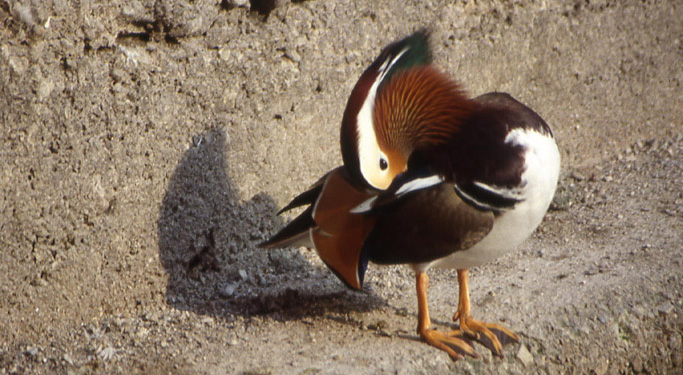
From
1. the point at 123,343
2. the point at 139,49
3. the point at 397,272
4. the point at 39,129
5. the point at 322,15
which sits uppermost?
the point at 322,15

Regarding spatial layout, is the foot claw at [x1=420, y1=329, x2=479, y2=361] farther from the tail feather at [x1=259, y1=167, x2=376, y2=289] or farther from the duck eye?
the duck eye

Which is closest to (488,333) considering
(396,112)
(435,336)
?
(435,336)

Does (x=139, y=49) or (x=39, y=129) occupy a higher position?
(x=139, y=49)

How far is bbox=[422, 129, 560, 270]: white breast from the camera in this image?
231cm

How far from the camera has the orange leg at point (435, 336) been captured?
255 centimetres

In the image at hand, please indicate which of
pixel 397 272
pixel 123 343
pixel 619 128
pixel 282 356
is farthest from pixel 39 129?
pixel 619 128

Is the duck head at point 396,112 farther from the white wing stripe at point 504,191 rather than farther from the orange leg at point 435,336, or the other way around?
the orange leg at point 435,336

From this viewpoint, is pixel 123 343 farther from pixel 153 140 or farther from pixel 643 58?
pixel 643 58

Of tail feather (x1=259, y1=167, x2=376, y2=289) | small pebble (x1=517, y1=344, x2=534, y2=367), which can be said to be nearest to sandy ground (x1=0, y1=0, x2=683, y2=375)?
small pebble (x1=517, y1=344, x2=534, y2=367)

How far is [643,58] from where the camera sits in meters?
4.10

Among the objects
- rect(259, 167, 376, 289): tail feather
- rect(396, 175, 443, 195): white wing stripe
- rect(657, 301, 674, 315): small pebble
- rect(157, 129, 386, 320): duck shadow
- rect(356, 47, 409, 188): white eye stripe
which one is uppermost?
rect(356, 47, 409, 188): white eye stripe

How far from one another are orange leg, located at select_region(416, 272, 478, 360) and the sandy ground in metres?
0.04

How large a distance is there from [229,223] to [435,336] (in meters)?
0.89

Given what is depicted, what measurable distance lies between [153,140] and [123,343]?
64cm
